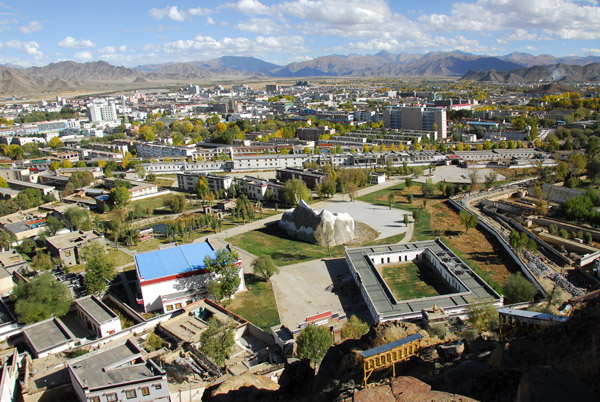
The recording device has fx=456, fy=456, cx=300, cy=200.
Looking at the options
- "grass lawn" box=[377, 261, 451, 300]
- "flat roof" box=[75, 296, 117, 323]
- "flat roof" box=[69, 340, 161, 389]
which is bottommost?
"grass lawn" box=[377, 261, 451, 300]

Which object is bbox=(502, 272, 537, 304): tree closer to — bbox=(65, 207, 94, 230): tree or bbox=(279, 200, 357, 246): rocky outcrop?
bbox=(279, 200, 357, 246): rocky outcrop

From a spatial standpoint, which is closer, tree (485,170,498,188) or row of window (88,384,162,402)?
row of window (88,384,162,402)

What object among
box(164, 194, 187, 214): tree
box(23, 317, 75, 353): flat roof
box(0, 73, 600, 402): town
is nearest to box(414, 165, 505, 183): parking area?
box(0, 73, 600, 402): town

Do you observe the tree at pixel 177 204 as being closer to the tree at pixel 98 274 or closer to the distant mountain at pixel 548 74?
the tree at pixel 98 274

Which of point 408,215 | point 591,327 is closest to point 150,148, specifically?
point 408,215

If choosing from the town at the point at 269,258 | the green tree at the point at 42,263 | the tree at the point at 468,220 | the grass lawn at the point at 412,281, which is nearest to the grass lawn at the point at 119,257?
the town at the point at 269,258

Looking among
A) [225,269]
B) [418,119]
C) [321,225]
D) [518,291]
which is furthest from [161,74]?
[518,291]

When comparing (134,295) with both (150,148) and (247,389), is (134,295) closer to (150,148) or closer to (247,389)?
(247,389)
